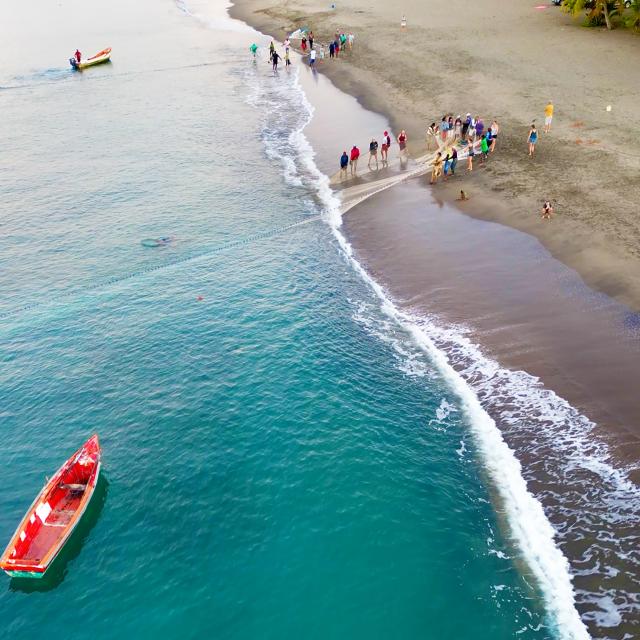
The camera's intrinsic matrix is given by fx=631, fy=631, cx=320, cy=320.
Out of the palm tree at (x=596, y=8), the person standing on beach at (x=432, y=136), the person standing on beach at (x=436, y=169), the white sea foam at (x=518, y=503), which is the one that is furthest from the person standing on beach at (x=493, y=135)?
the palm tree at (x=596, y=8)

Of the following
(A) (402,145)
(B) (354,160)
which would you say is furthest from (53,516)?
(A) (402,145)

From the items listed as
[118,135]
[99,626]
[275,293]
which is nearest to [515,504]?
[99,626]

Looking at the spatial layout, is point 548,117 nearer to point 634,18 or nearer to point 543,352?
point 543,352

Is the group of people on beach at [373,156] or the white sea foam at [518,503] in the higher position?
the group of people on beach at [373,156]

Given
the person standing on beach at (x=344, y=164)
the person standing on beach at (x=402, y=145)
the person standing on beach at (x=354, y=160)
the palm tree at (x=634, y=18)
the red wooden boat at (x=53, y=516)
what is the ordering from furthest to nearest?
the palm tree at (x=634, y=18) < the person standing on beach at (x=402, y=145) < the person standing on beach at (x=354, y=160) < the person standing on beach at (x=344, y=164) < the red wooden boat at (x=53, y=516)

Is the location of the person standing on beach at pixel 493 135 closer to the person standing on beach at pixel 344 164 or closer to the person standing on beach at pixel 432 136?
the person standing on beach at pixel 432 136

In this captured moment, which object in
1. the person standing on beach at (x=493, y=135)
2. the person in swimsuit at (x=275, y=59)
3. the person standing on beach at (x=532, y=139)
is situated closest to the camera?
the person standing on beach at (x=532, y=139)

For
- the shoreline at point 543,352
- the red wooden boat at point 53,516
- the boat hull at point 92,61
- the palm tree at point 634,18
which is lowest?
the red wooden boat at point 53,516
